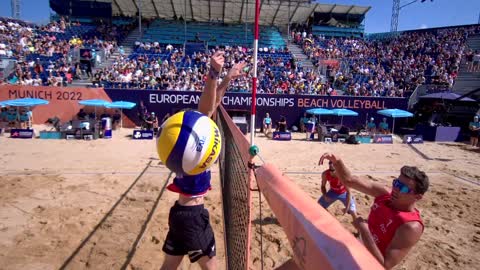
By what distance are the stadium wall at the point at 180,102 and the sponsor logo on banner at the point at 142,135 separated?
11.9ft

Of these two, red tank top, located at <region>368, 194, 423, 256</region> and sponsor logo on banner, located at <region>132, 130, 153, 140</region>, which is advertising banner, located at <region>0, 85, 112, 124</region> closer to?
sponsor logo on banner, located at <region>132, 130, 153, 140</region>

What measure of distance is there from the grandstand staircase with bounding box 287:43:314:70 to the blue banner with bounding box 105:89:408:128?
6.84 meters

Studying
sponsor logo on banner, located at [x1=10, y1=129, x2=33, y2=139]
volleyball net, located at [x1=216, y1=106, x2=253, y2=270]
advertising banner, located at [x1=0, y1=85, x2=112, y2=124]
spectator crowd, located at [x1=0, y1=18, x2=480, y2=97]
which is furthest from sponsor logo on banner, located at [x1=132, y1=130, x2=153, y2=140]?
volleyball net, located at [x1=216, y1=106, x2=253, y2=270]

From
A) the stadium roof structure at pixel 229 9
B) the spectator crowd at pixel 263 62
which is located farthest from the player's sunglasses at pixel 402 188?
→ the stadium roof structure at pixel 229 9

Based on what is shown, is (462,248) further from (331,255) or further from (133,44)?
(133,44)

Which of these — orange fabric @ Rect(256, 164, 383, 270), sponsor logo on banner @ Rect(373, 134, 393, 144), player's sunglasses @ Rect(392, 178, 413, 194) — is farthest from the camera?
sponsor logo on banner @ Rect(373, 134, 393, 144)

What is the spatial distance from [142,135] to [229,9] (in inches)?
716

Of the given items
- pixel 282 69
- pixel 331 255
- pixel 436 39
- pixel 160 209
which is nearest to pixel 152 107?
pixel 282 69

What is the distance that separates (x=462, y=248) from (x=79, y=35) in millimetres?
28680

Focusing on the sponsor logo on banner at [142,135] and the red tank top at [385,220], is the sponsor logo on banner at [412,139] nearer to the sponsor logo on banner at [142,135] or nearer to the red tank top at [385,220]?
the sponsor logo on banner at [142,135]

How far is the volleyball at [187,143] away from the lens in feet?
7.52

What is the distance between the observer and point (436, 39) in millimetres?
28438

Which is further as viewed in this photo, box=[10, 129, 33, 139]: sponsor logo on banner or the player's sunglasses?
box=[10, 129, 33, 139]: sponsor logo on banner

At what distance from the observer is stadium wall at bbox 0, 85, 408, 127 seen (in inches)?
698
